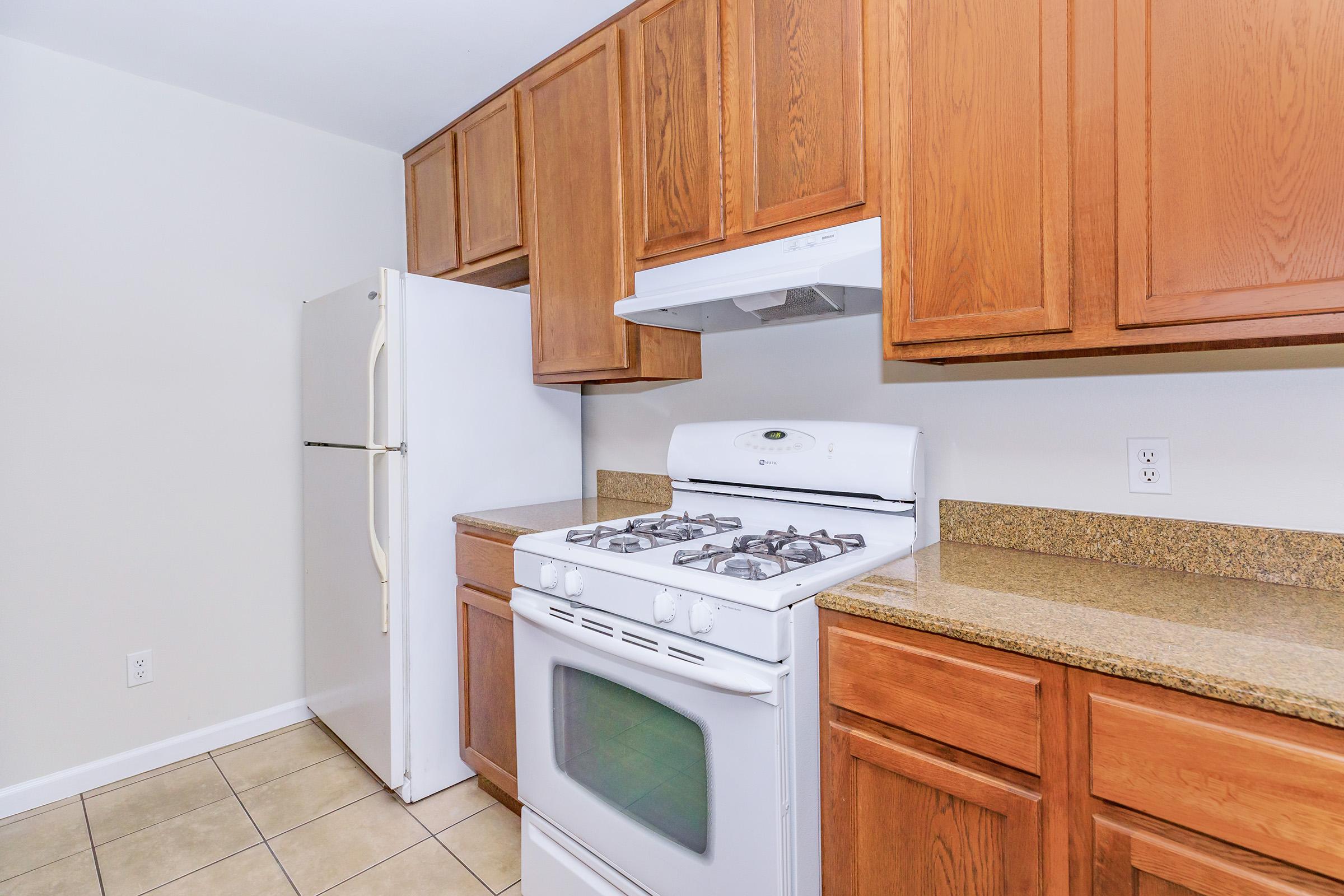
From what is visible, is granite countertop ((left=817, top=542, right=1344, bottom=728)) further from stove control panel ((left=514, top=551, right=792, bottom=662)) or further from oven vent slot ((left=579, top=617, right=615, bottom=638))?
oven vent slot ((left=579, top=617, right=615, bottom=638))

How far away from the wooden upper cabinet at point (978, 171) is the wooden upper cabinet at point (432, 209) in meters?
1.84

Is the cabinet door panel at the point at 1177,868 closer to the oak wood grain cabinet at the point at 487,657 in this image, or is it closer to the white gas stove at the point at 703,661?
the white gas stove at the point at 703,661

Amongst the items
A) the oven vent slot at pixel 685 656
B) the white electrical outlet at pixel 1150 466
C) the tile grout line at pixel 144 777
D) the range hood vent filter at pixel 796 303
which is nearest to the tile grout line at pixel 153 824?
the tile grout line at pixel 144 777

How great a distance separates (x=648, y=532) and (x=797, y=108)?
1079mm

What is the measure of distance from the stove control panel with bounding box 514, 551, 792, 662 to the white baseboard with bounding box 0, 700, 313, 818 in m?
1.69

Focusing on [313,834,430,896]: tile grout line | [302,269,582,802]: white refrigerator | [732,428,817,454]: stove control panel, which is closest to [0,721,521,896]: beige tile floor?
[313,834,430,896]: tile grout line

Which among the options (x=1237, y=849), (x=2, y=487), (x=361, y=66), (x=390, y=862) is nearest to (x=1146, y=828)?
(x=1237, y=849)

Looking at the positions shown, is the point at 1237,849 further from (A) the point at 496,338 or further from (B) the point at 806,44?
(A) the point at 496,338

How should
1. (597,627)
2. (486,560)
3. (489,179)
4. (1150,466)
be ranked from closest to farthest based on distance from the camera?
(1150,466) → (597,627) → (486,560) → (489,179)

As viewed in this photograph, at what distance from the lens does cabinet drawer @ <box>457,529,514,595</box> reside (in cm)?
194

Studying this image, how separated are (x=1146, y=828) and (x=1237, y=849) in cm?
9

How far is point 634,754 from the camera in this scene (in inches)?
57.1

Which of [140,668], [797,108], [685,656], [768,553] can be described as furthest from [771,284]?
[140,668]

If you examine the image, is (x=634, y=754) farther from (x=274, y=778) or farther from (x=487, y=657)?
(x=274, y=778)
